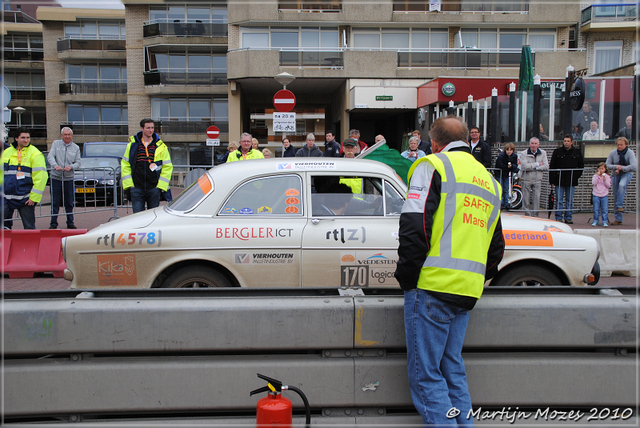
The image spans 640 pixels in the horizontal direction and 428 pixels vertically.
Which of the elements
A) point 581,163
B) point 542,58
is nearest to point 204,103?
point 542,58

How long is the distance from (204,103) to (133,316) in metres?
37.6

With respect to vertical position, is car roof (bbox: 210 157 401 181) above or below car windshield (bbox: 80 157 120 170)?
below

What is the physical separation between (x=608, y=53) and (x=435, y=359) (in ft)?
120

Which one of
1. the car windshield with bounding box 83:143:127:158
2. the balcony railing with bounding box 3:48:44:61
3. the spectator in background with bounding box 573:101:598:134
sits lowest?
the car windshield with bounding box 83:143:127:158

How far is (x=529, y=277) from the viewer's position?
479cm

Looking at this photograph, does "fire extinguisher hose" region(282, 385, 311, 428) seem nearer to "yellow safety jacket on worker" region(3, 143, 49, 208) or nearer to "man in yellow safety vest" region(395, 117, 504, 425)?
"man in yellow safety vest" region(395, 117, 504, 425)

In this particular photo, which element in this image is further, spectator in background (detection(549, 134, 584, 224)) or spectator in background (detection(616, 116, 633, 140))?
spectator in background (detection(616, 116, 633, 140))

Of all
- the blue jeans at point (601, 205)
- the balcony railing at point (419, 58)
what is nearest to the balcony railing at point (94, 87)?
the balcony railing at point (419, 58)

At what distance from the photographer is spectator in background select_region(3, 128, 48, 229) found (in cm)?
870

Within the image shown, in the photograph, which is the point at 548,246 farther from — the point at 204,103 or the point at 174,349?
the point at 204,103

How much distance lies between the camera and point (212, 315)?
2826 mm

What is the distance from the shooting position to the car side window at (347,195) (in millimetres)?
4965

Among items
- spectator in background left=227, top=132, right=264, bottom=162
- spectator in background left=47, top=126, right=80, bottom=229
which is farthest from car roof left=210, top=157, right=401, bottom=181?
spectator in background left=47, top=126, right=80, bottom=229

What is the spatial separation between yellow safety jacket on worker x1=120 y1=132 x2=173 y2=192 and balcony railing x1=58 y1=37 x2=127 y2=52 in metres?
37.4
